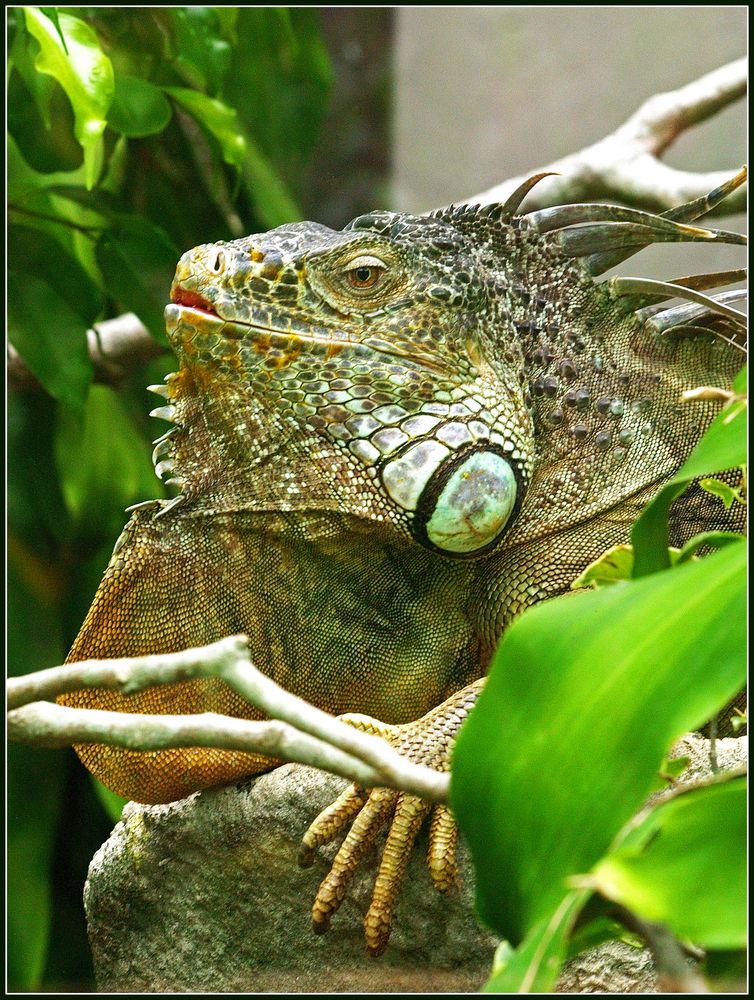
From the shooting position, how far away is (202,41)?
270 centimetres

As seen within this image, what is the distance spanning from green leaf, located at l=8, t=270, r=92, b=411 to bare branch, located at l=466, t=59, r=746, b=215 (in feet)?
4.04

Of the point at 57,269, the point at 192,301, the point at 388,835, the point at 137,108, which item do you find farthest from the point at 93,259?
the point at 388,835

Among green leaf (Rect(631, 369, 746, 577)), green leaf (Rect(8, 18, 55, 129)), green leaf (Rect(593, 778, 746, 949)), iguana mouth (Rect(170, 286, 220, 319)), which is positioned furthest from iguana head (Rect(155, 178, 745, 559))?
green leaf (Rect(8, 18, 55, 129))

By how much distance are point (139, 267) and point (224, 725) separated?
6.97 feet

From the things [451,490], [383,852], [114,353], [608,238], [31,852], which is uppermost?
[114,353]

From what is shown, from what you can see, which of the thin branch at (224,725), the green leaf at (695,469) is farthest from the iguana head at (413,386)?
the thin branch at (224,725)

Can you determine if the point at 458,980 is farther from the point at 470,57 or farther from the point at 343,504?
the point at 470,57

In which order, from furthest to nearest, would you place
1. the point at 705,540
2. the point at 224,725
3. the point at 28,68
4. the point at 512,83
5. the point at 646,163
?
the point at 512,83
the point at 646,163
the point at 28,68
the point at 705,540
the point at 224,725

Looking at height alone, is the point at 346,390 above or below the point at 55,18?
below

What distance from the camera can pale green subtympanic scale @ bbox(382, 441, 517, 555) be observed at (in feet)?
5.17

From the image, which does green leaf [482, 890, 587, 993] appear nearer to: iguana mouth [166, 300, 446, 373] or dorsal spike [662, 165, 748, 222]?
iguana mouth [166, 300, 446, 373]

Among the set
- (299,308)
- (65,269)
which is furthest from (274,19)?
(299,308)

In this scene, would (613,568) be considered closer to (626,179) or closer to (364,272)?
(364,272)

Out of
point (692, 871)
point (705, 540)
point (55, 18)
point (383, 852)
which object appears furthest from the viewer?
point (55, 18)
